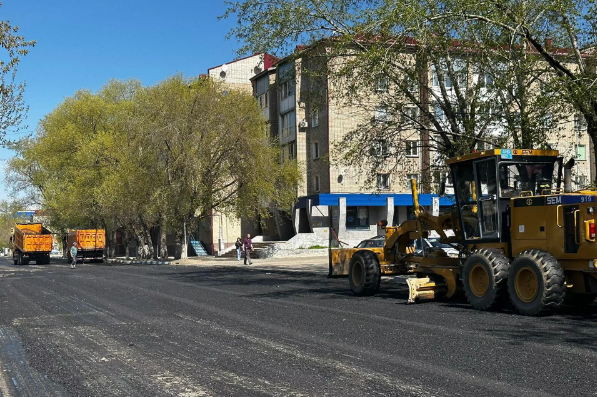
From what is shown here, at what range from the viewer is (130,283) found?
24.5 meters

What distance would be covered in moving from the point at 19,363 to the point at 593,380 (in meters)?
7.01

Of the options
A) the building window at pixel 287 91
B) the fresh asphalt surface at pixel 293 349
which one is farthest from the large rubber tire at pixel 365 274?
the building window at pixel 287 91

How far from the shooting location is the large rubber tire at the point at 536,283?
12.4 metres

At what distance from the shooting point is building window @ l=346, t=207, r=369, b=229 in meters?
50.6

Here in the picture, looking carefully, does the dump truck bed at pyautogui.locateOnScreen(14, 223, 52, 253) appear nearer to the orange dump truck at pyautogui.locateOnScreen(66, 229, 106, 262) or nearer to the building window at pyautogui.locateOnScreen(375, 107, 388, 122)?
the orange dump truck at pyautogui.locateOnScreen(66, 229, 106, 262)

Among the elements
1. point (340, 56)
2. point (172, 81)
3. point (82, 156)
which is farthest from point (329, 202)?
point (340, 56)

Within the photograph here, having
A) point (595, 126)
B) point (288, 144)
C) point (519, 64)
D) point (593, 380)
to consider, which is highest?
point (288, 144)

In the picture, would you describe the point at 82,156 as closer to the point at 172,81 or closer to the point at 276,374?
the point at 172,81

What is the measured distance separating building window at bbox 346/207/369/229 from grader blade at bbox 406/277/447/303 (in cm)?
3483

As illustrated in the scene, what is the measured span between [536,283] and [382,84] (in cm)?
923

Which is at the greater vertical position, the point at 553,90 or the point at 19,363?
the point at 553,90

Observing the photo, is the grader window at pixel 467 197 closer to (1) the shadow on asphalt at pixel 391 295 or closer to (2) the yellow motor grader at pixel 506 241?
(2) the yellow motor grader at pixel 506 241

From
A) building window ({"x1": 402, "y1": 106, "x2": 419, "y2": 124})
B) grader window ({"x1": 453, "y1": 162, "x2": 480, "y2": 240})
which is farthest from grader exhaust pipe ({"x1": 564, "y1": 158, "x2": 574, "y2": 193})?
building window ({"x1": 402, "y1": 106, "x2": 419, "y2": 124})

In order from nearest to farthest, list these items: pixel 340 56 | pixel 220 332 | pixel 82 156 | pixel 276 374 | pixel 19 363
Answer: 1. pixel 276 374
2. pixel 19 363
3. pixel 220 332
4. pixel 340 56
5. pixel 82 156
